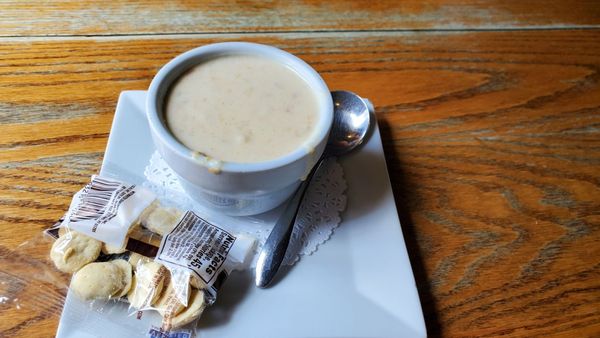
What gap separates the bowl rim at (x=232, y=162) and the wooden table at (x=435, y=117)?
0.79 ft

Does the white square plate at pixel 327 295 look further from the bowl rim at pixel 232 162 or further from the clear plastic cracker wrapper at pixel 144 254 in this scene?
the bowl rim at pixel 232 162

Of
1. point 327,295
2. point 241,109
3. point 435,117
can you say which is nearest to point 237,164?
point 241,109

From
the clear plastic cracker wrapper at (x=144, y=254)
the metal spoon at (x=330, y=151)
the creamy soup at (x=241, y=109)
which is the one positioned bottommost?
the clear plastic cracker wrapper at (x=144, y=254)

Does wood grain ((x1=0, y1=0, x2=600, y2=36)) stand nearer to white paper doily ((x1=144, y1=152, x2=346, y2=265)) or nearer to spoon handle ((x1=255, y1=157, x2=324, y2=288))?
white paper doily ((x1=144, y1=152, x2=346, y2=265))

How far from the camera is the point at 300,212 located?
83 centimetres

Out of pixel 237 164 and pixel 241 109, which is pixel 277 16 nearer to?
pixel 241 109

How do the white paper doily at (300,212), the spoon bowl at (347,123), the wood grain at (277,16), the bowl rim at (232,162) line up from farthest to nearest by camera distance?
1. the wood grain at (277,16)
2. the spoon bowl at (347,123)
3. the white paper doily at (300,212)
4. the bowl rim at (232,162)

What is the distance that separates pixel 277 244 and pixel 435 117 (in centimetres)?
49

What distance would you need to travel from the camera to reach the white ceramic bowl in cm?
66

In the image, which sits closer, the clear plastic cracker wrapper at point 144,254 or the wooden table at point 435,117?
the clear plastic cracker wrapper at point 144,254

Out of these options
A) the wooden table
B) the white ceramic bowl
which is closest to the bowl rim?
the white ceramic bowl

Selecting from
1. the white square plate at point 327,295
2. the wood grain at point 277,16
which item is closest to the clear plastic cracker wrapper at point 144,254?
the white square plate at point 327,295

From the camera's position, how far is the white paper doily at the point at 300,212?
2.59 ft

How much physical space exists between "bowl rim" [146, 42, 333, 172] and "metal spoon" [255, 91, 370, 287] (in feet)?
0.46
